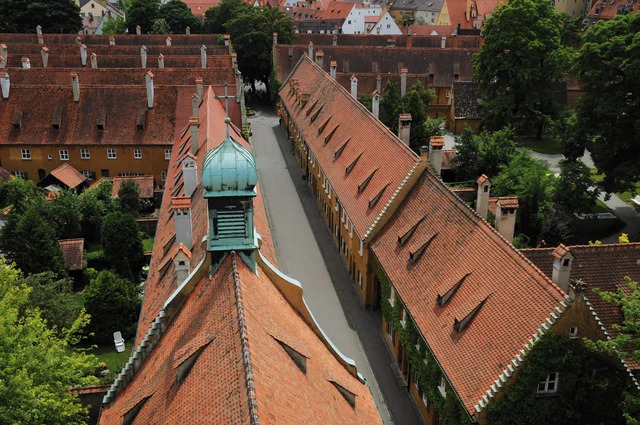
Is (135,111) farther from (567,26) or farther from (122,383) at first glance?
(567,26)

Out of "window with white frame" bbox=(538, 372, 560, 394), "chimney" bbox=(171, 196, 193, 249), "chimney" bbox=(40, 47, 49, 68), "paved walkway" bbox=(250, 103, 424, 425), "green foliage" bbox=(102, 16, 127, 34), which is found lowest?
"paved walkway" bbox=(250, 103, 424, 425)

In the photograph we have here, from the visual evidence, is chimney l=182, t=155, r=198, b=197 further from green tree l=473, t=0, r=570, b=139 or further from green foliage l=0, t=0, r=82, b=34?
green foliage l=0, t=0, r=82, b=34

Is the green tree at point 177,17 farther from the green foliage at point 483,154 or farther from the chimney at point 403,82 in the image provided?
the green foliage at point 483,154

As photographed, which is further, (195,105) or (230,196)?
(195,105)

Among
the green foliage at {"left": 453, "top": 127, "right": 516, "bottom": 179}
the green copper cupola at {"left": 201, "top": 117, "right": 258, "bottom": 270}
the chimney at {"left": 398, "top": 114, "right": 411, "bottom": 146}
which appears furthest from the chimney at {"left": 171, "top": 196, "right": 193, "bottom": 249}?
the green foliage at {"left": 453, "top": 127, "right": 516, "bottom": 179}

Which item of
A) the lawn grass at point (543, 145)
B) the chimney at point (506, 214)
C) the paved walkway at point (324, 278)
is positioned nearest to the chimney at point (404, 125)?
the paved walkway at point (324, 278)

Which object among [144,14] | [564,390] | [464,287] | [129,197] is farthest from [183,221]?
[144,14]

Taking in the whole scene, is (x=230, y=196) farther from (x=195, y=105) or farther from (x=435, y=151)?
(x=195, y=105)
